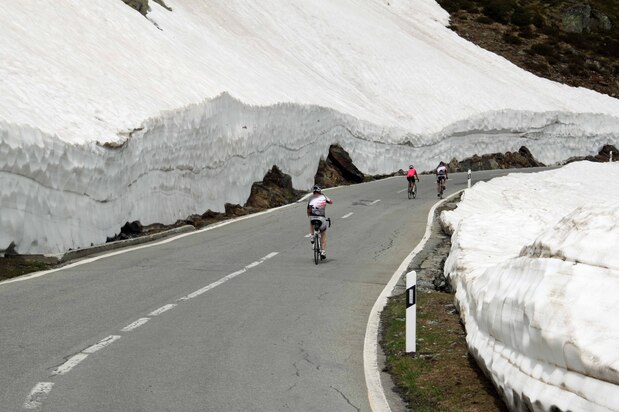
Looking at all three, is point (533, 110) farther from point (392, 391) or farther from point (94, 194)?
point (392, 391)

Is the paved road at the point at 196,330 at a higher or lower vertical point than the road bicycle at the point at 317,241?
lower

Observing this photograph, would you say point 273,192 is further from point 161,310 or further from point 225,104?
point 161,310

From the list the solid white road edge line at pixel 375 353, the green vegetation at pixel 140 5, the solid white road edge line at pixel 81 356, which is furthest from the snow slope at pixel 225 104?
the solid white road edge line at pixel 375 353

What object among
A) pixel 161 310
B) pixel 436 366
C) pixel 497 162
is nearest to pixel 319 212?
pixel 161 310

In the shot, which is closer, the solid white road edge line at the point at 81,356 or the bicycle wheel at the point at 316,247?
the solid white road edge line at the point at 81,356

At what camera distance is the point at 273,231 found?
76.3ft

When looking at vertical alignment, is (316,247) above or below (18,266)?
below

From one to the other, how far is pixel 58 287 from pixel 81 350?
15.1ft

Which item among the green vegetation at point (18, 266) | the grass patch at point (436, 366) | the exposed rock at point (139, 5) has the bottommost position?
the grass patch at point (436, 366)

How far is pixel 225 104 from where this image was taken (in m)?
30.4

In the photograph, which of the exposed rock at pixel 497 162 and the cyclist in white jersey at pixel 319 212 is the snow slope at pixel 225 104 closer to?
the exposed rock at pixel 497 162

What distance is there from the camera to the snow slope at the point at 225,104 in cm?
1909

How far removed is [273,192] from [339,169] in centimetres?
1052

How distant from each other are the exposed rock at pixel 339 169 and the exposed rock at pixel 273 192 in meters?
5.29
